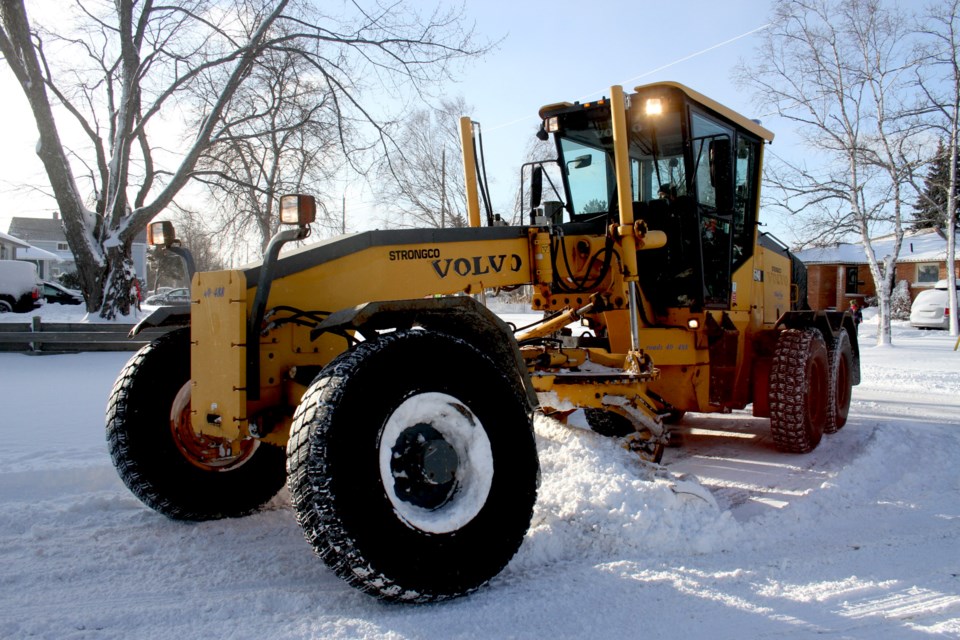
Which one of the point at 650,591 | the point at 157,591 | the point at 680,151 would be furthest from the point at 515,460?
the point at 680,151

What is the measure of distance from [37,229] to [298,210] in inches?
3084

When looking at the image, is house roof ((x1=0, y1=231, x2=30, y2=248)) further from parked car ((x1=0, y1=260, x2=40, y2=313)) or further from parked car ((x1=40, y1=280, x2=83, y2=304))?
parked car ((x1=0, y1=260, x2=40, y2=313))

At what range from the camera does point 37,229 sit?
6938 centimetres

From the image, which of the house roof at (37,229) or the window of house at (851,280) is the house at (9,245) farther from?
the window of house at (851,280)

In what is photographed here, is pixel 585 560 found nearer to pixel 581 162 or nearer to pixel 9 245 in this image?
pixel 581 162

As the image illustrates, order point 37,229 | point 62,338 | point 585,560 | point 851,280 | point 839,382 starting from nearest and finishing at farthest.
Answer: point 585,560 < point 839,382 < point 62,338 < point 851,280 < point 37,229

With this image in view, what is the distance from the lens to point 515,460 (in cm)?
344

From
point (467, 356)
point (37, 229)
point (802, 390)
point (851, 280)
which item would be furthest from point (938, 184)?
point (37, 229)

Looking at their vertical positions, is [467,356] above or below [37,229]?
below

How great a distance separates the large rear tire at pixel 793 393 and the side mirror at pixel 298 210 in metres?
4.75

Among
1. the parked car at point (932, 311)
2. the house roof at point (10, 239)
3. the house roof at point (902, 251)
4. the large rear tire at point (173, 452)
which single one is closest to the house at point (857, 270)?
the house roof at point (902, 251)

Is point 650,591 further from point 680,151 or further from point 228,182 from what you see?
point 228,182

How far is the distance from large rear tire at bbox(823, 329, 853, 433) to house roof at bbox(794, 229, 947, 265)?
32.5 meters

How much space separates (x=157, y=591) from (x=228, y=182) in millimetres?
19306
